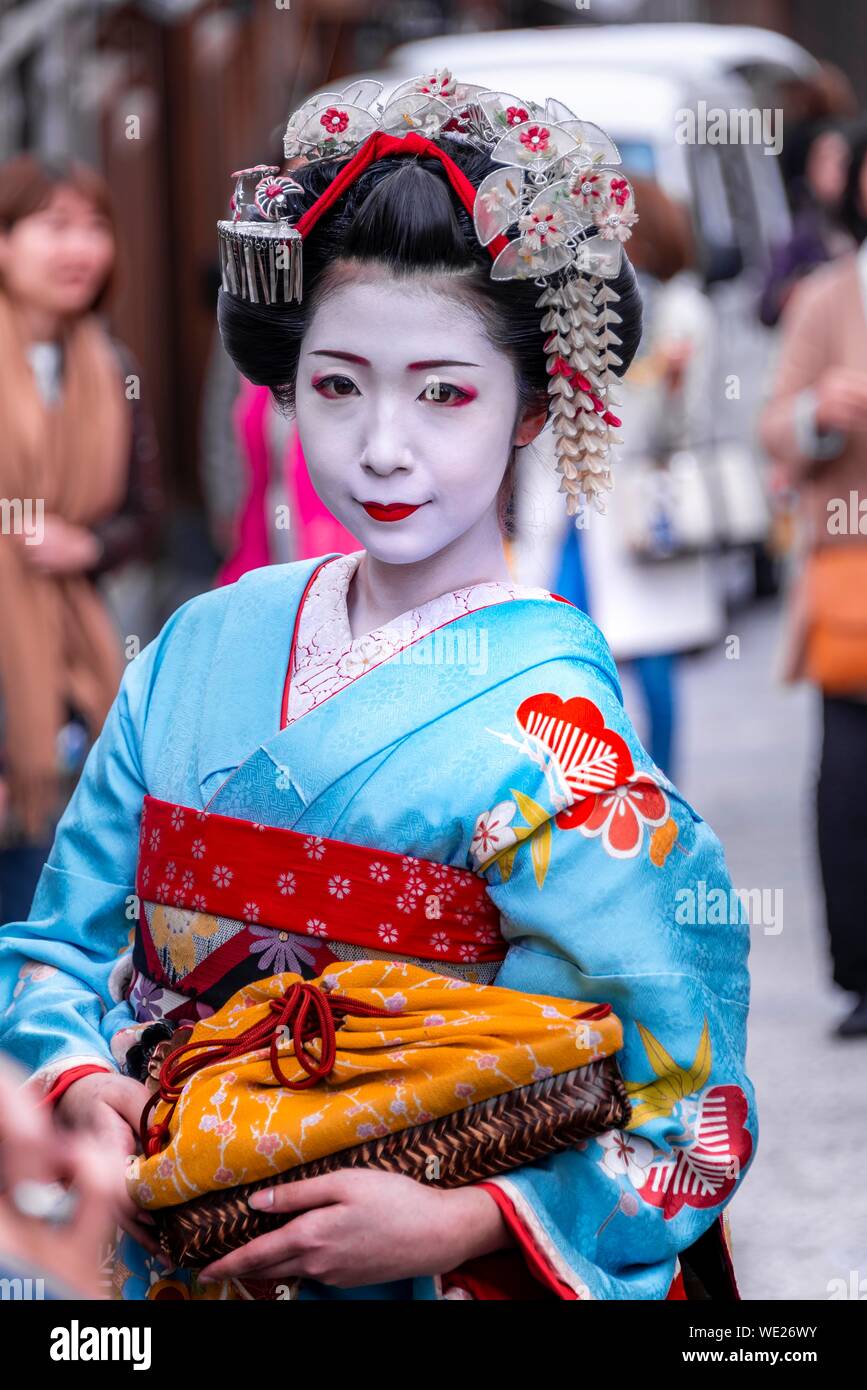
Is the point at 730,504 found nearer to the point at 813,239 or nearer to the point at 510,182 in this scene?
the point at 813,239

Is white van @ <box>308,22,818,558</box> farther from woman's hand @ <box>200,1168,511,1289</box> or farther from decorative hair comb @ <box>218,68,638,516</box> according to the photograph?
woman's hand @ <box>200,1168,511,1289</box>

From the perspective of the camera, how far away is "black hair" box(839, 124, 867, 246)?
500 cm

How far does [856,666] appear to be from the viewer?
483 cm

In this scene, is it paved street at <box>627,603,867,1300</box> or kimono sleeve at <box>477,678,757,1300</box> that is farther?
paved street at <box>627,603,867,1300</box>

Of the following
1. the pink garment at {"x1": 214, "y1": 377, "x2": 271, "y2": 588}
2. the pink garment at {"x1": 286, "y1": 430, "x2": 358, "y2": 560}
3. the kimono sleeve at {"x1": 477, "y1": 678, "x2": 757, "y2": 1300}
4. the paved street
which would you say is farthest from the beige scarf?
the kimono sleeve at {"x1": 477, "y1": 678, "x2": 757, "y2": 1300}

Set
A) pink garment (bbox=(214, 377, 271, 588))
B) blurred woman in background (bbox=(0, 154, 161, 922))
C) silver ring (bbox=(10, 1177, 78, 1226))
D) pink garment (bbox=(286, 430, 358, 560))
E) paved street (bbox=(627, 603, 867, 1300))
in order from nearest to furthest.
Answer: silver ring (bbox=(10, 1177, 78, 1226)), paved street (bbox=(627, 603, 867, 1300)), pink garment (bbox=(286, 430, 358, 560)), blurred woman in background (bbox=(0, 154, 161, 922)), pink garment (bbox=(214, 377, 271, 588))

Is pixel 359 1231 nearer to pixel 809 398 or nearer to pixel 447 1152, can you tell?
pixel 447 1152

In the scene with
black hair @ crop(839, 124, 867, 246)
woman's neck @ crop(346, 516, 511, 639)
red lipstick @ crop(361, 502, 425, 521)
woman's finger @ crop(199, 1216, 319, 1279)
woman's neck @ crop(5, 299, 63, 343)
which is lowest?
woman's finger @ crop(199, 1216, 319, 1279)

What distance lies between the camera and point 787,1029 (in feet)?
16.4

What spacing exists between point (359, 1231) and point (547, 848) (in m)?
0.38

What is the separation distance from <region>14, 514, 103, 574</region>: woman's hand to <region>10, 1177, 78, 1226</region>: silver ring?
345 cm

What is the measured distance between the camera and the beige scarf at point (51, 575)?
5098mm

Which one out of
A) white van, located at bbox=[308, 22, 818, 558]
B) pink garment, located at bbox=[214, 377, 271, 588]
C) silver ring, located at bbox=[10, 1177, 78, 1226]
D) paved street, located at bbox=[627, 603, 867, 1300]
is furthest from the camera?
white van, located at bbox=[308, 22, 818, 558]

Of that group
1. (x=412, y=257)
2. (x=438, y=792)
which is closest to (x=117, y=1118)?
(x=438, y=792)
